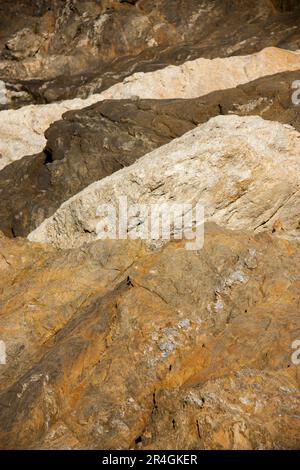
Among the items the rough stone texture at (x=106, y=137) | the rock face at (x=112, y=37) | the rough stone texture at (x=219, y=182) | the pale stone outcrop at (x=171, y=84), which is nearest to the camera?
the rough stone texture at (x=219, y=182)

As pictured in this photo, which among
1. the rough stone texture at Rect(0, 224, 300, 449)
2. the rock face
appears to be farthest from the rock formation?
the rock face

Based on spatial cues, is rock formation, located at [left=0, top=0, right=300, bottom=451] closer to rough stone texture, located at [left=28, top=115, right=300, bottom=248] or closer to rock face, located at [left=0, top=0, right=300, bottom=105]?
rough stone texture, located at [left=28, top=115, right=300, bottom=248]

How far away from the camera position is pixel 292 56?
70.4 ft

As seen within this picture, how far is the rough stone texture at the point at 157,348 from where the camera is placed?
834 cm

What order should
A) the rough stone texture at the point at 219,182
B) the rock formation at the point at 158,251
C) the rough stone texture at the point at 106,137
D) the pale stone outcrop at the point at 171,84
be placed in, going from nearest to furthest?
the rock formation at the point at 158,251 < the rough stone texture at the point at 219,182 < the rough stone texture at the point at 106,137 < the pale stone outcrop at the point at 171,84

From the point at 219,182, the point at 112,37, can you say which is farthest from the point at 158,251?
the point at 112,37

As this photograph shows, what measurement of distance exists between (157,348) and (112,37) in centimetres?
2085

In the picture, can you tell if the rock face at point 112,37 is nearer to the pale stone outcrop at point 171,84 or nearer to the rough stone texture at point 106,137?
the pale stone outcrop at point 171,84

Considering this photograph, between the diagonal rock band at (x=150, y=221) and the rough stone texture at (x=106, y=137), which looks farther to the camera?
the rough stone texture at (x=106, y=137)

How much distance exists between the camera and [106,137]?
17719 mm

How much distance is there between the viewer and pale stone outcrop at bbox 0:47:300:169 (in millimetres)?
21234

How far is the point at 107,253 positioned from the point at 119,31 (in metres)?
17.3

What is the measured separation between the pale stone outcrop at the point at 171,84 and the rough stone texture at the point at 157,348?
33.6 ft

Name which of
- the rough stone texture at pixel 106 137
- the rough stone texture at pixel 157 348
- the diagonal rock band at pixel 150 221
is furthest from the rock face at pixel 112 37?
the rough stone texture at pixel 157 348
